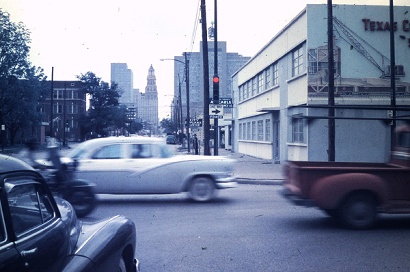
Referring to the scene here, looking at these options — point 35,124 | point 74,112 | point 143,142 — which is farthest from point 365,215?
point 74,112

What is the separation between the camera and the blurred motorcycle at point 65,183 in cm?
874

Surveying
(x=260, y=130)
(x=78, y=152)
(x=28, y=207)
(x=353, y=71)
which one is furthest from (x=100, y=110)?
(x=28, y=207)

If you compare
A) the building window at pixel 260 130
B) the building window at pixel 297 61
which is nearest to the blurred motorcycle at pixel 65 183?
the building window at pixel 297 61

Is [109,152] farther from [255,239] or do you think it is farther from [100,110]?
[100,110]

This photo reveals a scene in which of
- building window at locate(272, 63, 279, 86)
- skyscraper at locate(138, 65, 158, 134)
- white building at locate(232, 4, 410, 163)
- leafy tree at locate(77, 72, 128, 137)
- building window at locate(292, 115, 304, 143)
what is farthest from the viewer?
skyscraper at locate(138, 65, 158, 134)

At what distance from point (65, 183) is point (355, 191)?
18.4 feet

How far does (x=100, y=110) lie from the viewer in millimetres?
55625

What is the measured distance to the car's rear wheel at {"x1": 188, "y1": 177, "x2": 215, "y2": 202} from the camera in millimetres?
11062

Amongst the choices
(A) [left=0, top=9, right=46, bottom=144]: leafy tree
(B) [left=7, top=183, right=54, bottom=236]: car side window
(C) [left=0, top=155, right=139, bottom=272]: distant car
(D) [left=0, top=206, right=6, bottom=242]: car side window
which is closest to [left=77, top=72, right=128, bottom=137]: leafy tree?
(A) [left=0, top=9, right=46, bottom=144]: leafy tree

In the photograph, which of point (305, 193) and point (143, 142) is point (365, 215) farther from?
point (143, 142)

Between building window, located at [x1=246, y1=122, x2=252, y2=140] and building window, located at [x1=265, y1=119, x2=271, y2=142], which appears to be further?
building window, located at [x1=246, y1=122, x2=252, y2=140]

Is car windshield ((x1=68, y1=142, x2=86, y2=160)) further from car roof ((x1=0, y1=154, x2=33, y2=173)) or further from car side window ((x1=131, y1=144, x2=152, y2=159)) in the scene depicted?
car roof ((x1=0, y1=154, x2=33, y2=173))

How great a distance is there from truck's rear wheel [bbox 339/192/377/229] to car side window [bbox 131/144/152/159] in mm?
4988

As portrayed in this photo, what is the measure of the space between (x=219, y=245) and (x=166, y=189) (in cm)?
420
